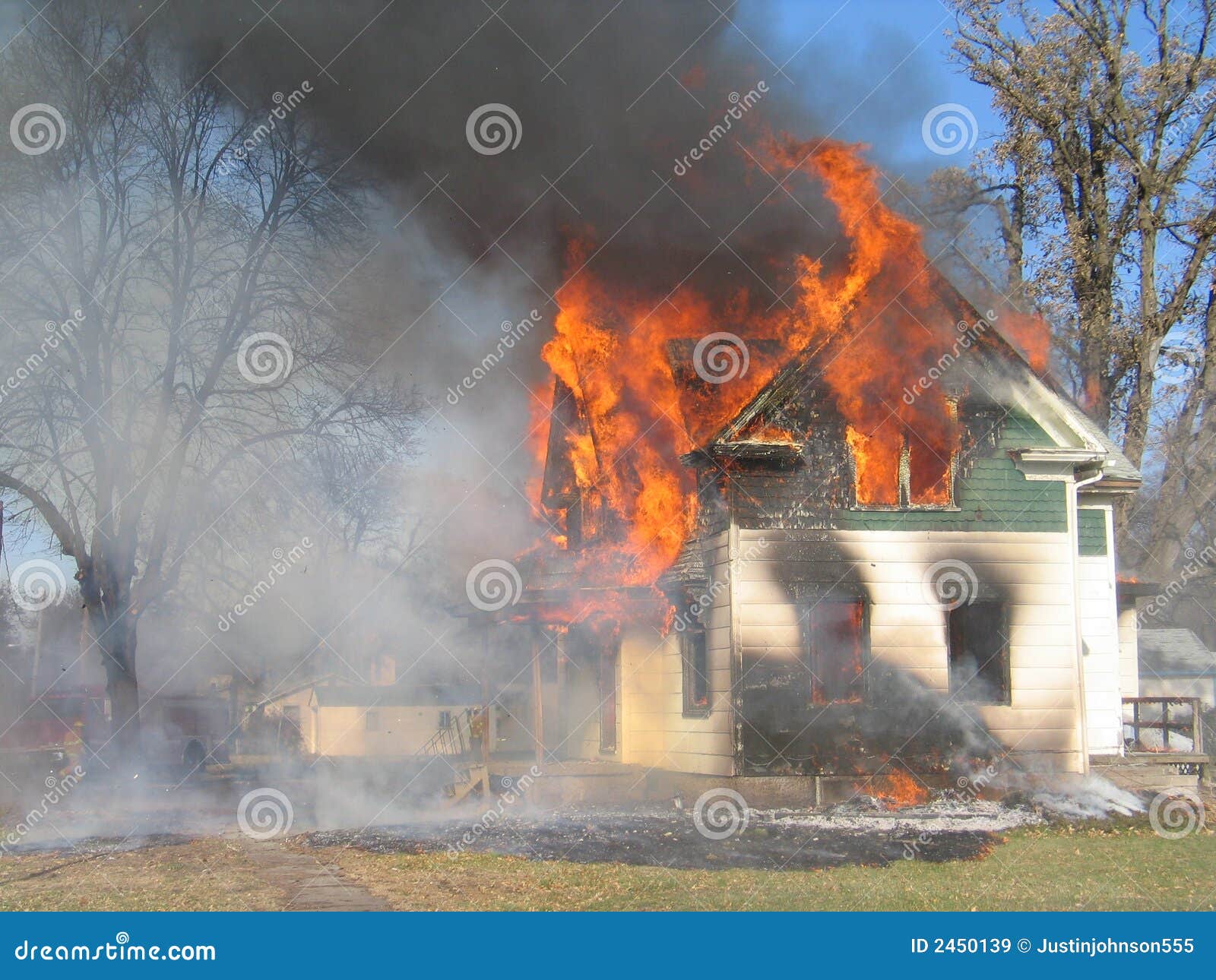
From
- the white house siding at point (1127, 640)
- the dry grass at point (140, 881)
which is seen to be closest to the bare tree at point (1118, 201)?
the white house siding at point (1127, 640)

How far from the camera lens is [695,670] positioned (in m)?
21.0

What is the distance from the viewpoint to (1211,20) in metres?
29.5

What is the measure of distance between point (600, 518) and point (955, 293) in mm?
8121

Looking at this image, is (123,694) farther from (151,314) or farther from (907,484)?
(907,484)

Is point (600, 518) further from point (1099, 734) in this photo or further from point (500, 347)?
point (1099, 734)

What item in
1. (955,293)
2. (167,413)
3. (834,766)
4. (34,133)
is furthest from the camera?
(167,413)

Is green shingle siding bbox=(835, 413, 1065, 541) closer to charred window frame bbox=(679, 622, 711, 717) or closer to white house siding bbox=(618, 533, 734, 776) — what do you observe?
white house siding bbox=(618, 533, 734, 776)

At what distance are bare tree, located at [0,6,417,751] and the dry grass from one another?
942 cm

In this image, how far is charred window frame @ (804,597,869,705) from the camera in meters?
19.8

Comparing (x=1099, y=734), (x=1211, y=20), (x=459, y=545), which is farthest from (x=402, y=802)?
(x=1211, y=20)

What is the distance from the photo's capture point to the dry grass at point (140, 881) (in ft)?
38.5

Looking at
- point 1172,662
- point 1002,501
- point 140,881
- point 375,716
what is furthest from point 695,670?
point 375,716

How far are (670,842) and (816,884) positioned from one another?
347 centimetres

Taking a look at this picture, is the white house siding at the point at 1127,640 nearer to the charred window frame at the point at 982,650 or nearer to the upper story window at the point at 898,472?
the charred window frame at the point at 982,650
